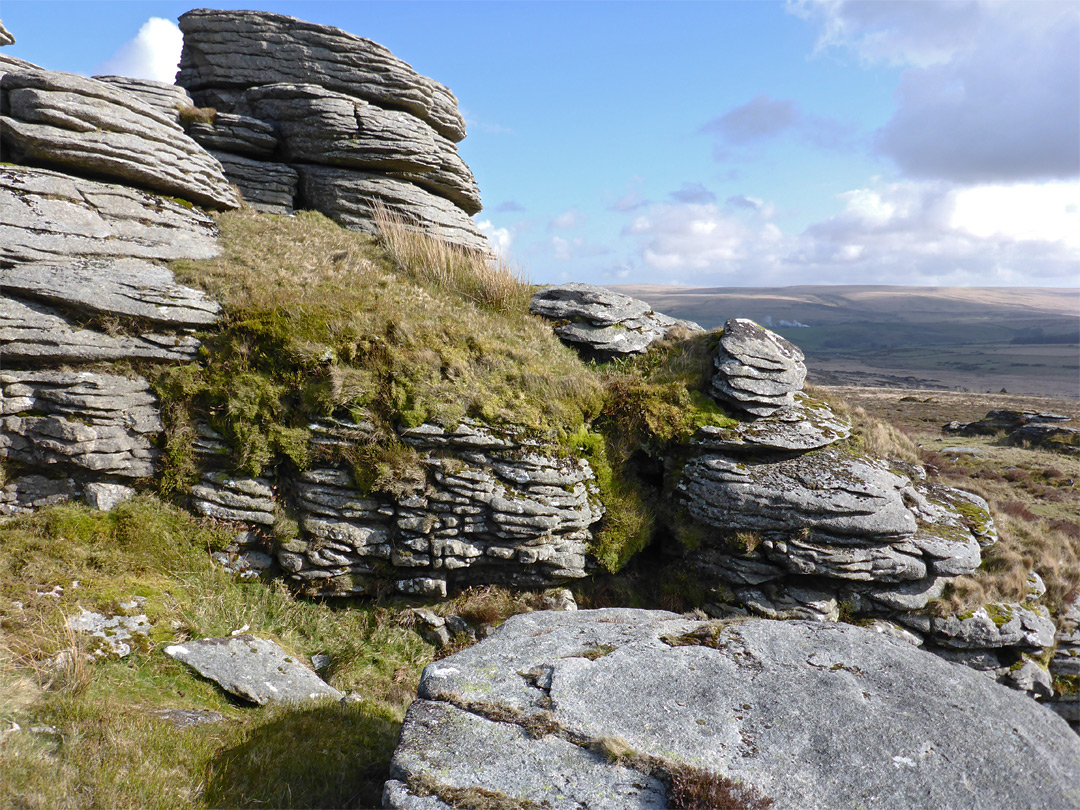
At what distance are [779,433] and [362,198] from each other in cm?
1512

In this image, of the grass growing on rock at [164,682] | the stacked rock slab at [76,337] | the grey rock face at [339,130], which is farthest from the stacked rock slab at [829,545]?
the grey rock face at [339,130]

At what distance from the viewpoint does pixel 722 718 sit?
243 inches

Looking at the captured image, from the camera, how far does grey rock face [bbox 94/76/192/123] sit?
18.4 meters

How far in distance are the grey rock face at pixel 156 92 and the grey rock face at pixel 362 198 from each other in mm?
3714

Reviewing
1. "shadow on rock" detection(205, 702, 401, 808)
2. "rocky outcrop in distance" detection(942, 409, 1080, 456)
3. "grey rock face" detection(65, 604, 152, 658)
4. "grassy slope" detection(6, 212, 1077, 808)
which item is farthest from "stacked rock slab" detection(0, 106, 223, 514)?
"rocky outcrop in distance" detection(942, 409, 1080, 456)

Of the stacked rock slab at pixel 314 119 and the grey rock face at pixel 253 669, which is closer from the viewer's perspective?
the grey rock face at pixel 253 669

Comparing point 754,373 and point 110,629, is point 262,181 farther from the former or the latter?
point 754,373

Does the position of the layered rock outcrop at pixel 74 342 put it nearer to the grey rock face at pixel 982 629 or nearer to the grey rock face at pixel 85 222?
the grey rock face at pixel 85 222

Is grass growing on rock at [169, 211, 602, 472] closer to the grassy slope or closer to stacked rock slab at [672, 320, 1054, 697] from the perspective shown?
the grassy slope

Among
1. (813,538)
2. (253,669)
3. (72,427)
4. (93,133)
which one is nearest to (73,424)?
(72,427)

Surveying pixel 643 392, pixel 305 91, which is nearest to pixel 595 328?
pixel 643 392

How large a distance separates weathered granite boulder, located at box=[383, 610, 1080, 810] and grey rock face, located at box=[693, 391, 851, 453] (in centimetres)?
513

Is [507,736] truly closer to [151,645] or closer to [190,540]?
[151,645]

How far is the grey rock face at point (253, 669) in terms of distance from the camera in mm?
7797
